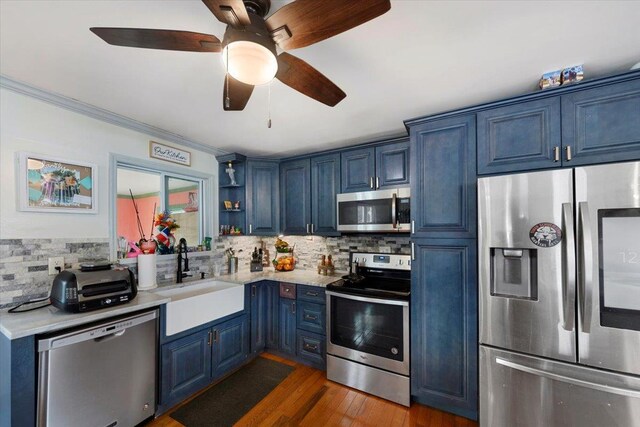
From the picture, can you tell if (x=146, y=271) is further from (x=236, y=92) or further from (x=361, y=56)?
(x=361, y=56)

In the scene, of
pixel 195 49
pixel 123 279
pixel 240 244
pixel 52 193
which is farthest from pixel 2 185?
pixel 240 244

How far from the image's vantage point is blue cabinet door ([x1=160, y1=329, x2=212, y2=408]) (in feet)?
6.49

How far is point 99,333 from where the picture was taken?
159cm

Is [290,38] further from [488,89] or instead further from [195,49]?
[488,89]

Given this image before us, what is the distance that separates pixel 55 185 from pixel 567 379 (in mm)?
3587

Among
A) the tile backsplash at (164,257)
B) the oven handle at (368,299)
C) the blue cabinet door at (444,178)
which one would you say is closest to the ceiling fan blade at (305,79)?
the blue cabinet door at (444,178)

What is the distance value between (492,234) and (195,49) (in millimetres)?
1906

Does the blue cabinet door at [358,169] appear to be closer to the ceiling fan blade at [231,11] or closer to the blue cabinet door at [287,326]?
the blue cabinet door at [287,326]

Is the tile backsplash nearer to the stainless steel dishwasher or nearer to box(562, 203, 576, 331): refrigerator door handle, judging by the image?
the stainless steel dishwasher

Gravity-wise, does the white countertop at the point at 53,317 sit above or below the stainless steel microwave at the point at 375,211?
below

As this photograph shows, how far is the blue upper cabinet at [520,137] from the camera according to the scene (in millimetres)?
1629

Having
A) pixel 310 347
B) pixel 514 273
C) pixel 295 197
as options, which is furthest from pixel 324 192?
pixel 514 273

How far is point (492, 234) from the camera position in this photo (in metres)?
1.65

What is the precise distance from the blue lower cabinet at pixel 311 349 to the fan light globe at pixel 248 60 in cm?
240
